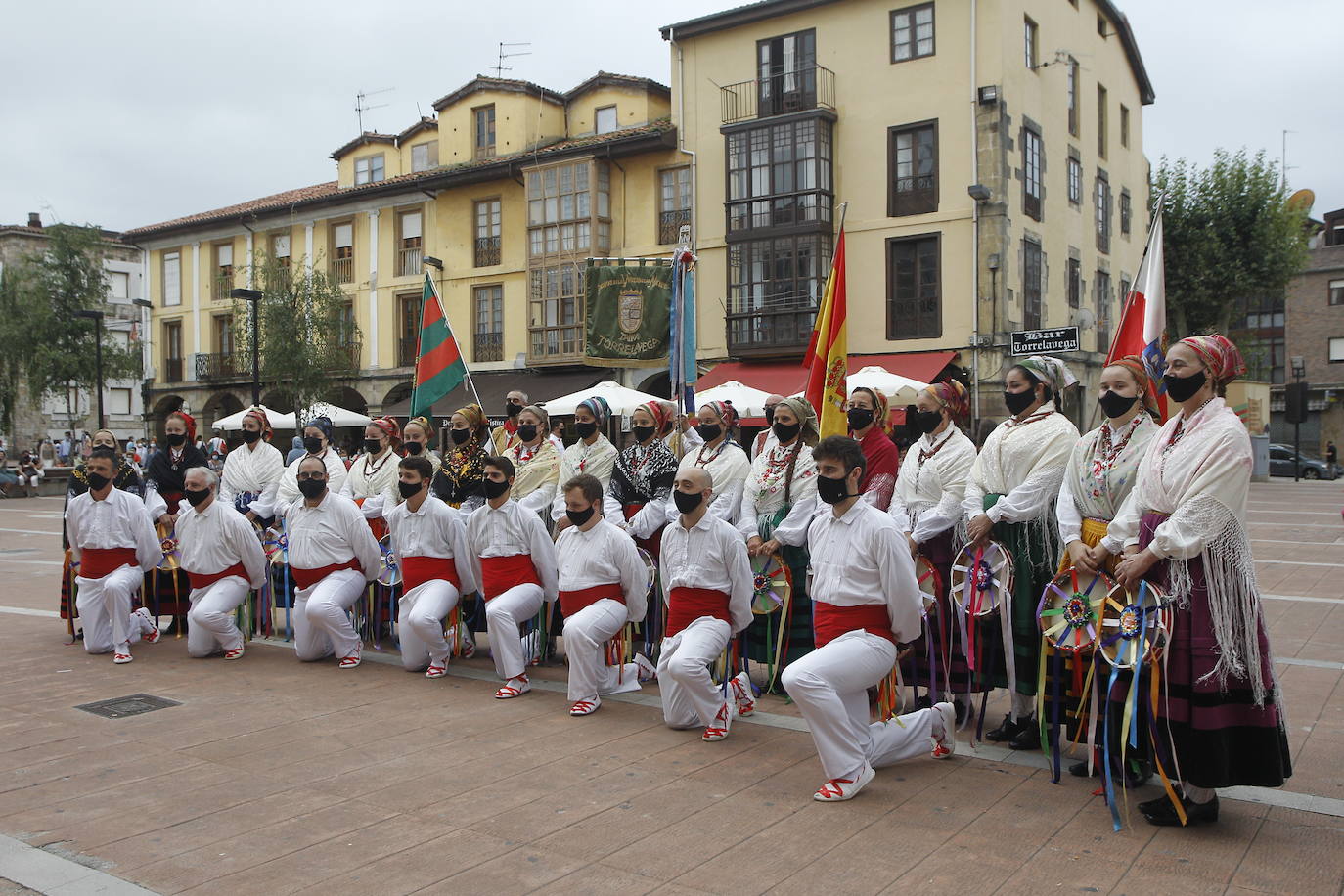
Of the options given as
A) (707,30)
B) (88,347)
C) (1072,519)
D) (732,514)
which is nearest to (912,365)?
(707,30)

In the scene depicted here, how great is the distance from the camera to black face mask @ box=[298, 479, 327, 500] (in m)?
8.05

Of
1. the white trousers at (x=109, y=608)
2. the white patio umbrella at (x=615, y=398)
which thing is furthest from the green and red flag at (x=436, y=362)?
the white patio umbrella at (x=615, y=398)

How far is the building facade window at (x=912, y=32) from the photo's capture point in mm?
23234

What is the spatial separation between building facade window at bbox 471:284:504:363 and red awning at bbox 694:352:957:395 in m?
7.16

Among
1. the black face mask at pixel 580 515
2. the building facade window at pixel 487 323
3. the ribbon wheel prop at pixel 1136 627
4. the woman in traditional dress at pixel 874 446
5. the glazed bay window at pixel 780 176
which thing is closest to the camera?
the ribbon wheel prop at pixel 1136 627

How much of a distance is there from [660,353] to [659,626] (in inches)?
99.8

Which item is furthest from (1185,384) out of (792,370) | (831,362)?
(792,370)

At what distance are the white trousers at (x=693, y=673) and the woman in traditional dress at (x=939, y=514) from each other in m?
1.08

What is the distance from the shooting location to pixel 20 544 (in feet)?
56.5

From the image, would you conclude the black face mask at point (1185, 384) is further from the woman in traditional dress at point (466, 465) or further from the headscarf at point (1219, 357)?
the woman in traditional dress at point (466, 465)

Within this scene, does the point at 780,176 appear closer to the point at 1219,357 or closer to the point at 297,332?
the point at 297,332

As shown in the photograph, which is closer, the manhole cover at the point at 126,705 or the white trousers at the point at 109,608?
the manhole cover at the point at 126,705

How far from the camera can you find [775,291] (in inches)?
988

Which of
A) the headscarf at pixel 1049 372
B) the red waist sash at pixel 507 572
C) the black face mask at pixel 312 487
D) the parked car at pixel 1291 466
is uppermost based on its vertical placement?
the headscarf at pixel 1049 372
